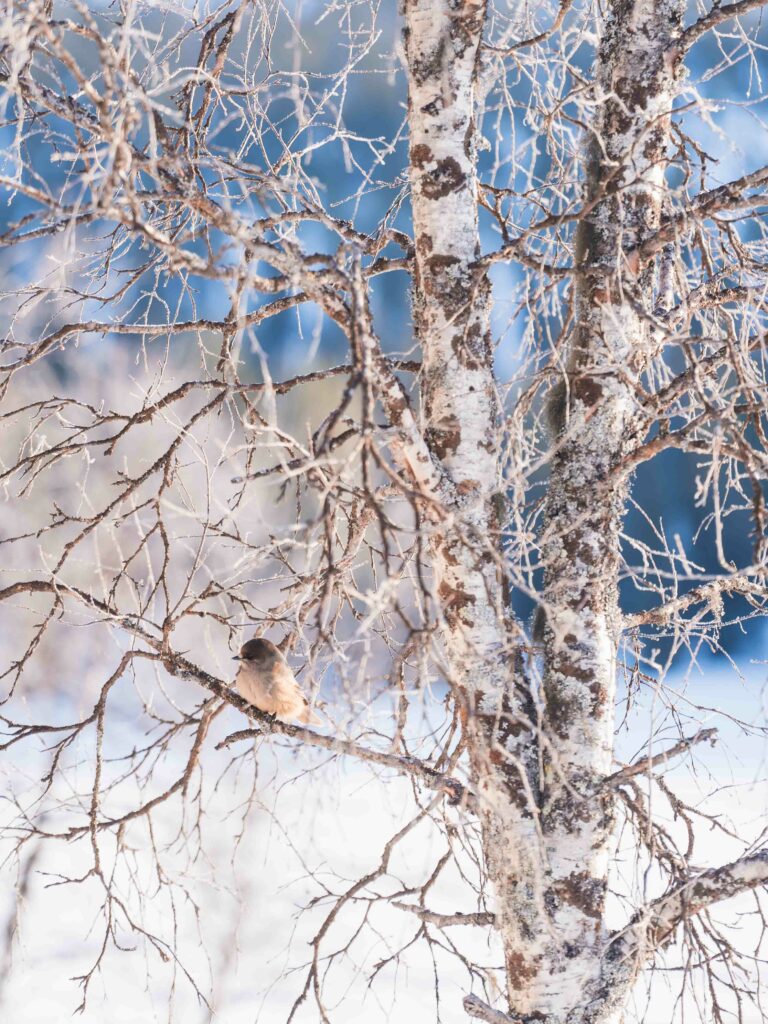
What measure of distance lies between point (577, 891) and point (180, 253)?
1271mm

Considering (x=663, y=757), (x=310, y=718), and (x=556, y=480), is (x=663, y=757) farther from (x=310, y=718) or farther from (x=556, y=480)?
(x=310, y=718)

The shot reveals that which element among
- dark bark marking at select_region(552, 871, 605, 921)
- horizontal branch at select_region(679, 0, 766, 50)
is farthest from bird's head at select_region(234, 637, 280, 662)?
Answer: horizontal branch at select_region(679, 0, 766, 50)

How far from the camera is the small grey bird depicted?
6.81 feet

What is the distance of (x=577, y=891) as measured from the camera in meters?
1.69

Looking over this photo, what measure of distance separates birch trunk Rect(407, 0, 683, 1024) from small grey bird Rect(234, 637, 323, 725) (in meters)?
0.49

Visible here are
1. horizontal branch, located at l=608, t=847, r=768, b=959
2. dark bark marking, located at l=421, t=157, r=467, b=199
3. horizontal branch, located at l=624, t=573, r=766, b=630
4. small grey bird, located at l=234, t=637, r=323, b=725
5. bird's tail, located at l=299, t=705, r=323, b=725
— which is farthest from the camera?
bird's tail, located at l=299, t=705, r=323, b=725

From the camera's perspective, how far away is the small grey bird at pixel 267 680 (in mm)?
2076

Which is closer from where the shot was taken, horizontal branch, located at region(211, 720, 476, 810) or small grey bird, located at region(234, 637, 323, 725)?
horizontal branch, located at region(211, 720, 476, 810)

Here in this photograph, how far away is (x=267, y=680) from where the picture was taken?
2.08 metres

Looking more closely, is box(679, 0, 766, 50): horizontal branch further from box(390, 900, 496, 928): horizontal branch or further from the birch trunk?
box(390, 900, 496, 928): horizontal branch

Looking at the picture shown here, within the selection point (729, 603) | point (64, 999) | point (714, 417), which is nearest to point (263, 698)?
point (714, 417)

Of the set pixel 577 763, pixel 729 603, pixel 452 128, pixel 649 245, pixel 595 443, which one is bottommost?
pixel 577 763

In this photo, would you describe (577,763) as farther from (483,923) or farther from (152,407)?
(152,407)

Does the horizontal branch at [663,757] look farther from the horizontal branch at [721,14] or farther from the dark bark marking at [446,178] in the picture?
the horizontal branch at [721,14]
